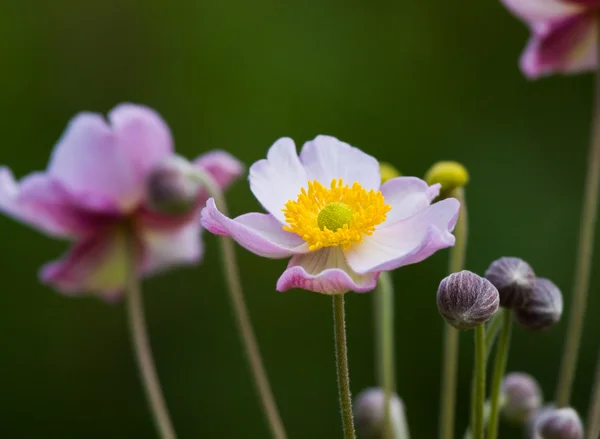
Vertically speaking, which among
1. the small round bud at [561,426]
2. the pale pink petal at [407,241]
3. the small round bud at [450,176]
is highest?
the small round bud at [450,176]

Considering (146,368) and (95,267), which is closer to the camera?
(146,368)

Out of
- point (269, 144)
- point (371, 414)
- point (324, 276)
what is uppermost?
point (269, 144)

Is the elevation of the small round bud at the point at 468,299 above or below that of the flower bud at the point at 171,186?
below

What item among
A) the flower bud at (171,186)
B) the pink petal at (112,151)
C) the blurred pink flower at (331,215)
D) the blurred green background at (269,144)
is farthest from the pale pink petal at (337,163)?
the blurred green background at (269,144)

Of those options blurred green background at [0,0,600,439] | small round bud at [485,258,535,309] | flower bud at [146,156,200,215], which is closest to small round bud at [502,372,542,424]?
small round bud at [485,258,535,309]

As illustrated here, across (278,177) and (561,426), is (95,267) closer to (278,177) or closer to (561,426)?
(278,177)

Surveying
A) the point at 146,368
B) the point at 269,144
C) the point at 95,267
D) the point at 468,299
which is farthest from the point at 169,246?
the point at 269,144

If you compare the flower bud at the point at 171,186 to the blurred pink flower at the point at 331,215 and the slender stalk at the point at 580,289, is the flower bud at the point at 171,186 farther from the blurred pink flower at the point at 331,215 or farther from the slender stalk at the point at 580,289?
the slender stalk at the point at 580,289

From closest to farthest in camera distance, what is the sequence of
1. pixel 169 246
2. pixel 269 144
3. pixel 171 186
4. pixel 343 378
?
pixel 343 378, pixel 171 186, pixel 169 246, pixel 269 144
